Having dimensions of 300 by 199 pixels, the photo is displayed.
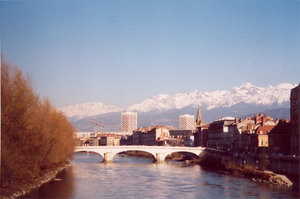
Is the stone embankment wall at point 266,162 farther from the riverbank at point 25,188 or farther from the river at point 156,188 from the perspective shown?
the riverbank at point 25,188

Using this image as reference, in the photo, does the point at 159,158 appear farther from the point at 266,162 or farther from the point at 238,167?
the point at 266,162

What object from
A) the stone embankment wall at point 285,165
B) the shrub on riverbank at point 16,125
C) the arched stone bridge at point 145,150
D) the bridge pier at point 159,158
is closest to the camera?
the shrub on riverbank at point 16,125

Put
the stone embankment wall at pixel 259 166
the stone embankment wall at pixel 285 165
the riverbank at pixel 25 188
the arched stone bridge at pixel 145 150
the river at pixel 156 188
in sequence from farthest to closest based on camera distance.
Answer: the arched stone bridge at pixel 145 150 < the stone embankment wall at pixel 259 166 < the stone embankment wall at pixel 285 165 < the river at pixel 156 188 < the riverbank at pixel 25 188

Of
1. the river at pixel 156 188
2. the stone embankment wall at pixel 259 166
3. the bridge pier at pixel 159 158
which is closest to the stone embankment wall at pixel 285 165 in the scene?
the stone embankment wall at pixel 259 166

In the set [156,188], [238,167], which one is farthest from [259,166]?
[156,188]

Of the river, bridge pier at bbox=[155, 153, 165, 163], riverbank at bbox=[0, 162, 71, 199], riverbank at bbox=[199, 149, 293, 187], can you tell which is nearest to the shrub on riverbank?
riverbank at bbox=[0, 162, 71, 199]

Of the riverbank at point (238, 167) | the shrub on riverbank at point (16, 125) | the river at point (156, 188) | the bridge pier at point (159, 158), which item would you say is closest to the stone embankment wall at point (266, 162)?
the riverbank at point (238, 167)

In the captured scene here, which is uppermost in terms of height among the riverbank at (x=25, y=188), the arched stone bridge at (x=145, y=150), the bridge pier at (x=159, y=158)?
the arched stone bridge at (x=145, y=150)

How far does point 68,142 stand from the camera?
196ft

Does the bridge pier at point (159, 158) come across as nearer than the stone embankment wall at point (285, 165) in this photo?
No

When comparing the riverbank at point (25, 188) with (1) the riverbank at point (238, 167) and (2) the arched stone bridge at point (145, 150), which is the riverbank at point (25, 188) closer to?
(1) the riverbank at point (238, 167)

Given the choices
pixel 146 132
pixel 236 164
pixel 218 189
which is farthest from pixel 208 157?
pixel 146 132

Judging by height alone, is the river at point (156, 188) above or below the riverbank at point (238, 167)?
below

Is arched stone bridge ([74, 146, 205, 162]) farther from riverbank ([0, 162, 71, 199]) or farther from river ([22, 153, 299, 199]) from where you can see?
riverbank ([0, 162, 71, 199])
